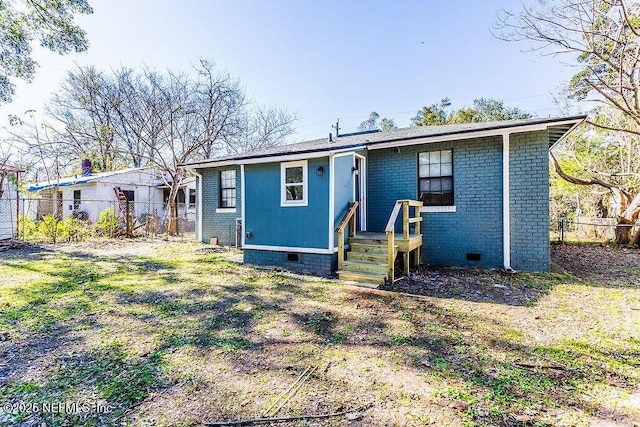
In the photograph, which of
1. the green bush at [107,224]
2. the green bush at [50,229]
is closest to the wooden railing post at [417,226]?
the green bush at [107,224]

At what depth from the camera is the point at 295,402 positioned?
2.35 m

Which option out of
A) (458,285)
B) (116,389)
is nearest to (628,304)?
(458,285)

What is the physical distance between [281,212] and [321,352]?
181 inches

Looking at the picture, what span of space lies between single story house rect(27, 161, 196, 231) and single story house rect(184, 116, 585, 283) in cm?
1135

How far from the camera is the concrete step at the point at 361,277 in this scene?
19.6ft

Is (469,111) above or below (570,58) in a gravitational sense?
above

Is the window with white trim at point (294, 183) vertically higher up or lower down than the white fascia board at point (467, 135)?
lower down

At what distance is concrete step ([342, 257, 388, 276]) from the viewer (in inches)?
239

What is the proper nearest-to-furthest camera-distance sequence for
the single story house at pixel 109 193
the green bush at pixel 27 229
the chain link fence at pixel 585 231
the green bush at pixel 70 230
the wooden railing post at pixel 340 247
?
the wooden railing post at pixel 340 247 → the green bush at pixel 70 230 → the green bush at pixel 27 229 → the chain link fence at pixel 585 231 → the single story house at pixel 109 193

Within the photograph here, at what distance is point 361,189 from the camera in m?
8.40

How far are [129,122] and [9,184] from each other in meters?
7.87

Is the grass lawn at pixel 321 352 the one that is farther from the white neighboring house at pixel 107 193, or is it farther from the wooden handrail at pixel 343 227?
the white neighboring house at pixel 107 193

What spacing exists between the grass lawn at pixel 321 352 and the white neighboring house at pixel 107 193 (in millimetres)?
12894

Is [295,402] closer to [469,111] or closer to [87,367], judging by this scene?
[87,367]
